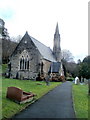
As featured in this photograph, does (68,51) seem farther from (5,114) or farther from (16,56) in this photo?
(5,114)

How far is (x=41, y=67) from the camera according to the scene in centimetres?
4494

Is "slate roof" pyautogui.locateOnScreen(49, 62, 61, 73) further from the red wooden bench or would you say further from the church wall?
the red wooden bench

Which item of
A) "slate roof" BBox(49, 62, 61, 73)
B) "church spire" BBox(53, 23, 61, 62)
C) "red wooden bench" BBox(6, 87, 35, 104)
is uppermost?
"church spire" BBox(53, 23, 61, 62)

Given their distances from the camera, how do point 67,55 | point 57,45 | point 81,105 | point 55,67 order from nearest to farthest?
1. point 81,105
2. point 55,67
3. point 57,45
4. point 67,55

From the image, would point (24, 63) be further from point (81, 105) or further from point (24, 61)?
point (81, 105)

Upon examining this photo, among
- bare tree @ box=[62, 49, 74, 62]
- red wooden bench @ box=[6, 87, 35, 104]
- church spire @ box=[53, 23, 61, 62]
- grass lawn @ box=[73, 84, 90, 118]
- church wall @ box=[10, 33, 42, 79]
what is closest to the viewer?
grass lawn @ box=[73, 84, 90, 118]

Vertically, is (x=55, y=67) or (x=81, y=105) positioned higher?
(x=55, y=67)

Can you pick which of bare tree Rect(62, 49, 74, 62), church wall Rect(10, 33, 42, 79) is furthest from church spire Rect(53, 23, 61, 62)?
bare tree Rect(62, 49, 74, 62)

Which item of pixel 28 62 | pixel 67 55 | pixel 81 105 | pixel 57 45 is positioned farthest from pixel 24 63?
pixel 67 55

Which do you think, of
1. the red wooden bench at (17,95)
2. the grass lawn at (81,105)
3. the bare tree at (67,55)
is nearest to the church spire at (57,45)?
the bare tree at (67,55)

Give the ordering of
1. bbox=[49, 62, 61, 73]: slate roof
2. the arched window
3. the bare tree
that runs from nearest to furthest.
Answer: the arched window < bbox=[49, 62, 61, 73]: slate roof < the bare tree

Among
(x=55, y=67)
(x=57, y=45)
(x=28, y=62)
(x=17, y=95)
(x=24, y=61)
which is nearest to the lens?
(x=17, y=95)

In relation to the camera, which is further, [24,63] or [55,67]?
[55,67]

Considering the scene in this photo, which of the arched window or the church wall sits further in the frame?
the arched window
